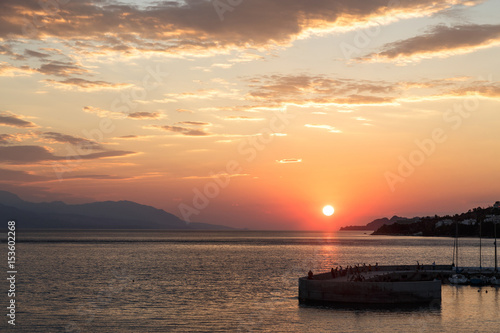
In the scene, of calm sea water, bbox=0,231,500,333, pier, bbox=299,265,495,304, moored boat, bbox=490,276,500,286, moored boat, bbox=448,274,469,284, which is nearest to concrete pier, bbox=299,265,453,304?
pier, bbox=299,265,495,304

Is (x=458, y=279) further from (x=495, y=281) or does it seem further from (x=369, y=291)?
(x=369, y=291)

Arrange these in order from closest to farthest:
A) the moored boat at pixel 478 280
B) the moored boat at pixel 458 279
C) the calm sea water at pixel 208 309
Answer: the calm sea water at pixel 208 309, the moored boat at pixel 478 280, the moored boat at pixel 458 279

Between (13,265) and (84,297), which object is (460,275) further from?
(13,265)

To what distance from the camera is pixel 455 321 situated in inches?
2352

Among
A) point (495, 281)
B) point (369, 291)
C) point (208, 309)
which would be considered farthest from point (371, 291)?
point (495, 281)

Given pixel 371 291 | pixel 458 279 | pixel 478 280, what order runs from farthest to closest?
pixel 458 279
pixel 478 280
pixel 371 291

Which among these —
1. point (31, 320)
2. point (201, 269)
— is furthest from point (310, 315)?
point (201, 269)

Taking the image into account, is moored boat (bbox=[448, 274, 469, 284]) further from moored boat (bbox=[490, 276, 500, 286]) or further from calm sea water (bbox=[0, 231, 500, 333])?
moored boat (bbox=[490, 276, 500, 286])

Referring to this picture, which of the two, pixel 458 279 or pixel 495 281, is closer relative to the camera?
pixel 495 281

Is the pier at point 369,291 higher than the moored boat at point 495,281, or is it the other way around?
the pier at point 369,291

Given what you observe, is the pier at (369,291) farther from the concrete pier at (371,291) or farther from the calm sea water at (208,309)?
the calm sea water at (208,309)

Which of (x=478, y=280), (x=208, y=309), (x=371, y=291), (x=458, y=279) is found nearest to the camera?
(x=208, y=309)

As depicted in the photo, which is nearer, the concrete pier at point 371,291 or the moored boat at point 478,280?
the concrete pier at point 371,291

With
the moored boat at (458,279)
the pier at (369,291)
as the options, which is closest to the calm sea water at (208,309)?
the pier at (369,291)
